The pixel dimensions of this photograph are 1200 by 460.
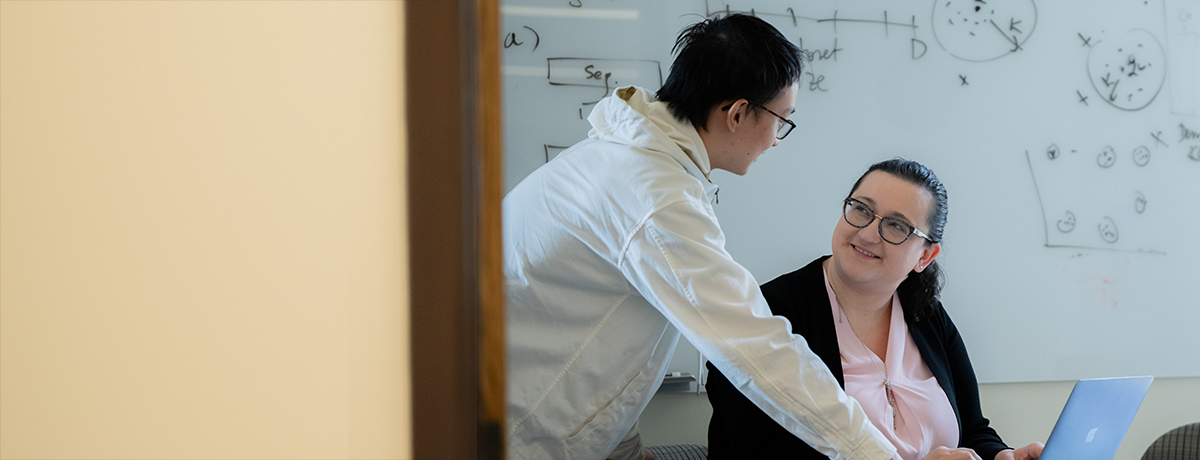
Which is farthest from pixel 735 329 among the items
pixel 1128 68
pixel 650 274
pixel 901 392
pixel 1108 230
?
pixel 1128 68

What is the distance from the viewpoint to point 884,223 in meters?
1.21

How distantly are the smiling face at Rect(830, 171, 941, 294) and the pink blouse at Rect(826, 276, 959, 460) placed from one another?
51mm

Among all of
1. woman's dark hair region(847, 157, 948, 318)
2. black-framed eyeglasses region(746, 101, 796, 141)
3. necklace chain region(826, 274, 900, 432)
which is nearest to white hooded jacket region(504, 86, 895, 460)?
black-framed eyeglasses region(746, 101, 796, 141)

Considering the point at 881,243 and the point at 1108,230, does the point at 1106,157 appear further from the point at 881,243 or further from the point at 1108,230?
the point at 881,243

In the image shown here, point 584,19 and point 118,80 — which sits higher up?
point 584,19

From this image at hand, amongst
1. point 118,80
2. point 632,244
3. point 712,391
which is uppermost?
point 118,80

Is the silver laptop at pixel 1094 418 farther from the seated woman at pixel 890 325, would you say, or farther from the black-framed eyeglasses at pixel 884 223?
the black-framed eyeglasses at pixel 884 223

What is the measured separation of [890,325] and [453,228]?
0.95 m

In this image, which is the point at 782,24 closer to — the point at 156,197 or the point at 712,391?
the point at 712,391

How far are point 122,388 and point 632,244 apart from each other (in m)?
0.49

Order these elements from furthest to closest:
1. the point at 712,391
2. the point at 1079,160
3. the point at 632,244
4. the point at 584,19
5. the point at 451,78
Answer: the point at 1079,160
the point at 584,19
the point at 712,391
the point at 632,244
the point at 451,78

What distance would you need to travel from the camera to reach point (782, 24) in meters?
1.55

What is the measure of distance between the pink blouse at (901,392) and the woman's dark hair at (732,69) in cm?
41

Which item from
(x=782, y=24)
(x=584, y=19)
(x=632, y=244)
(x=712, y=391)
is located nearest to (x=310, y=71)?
(x=632, y=244)
